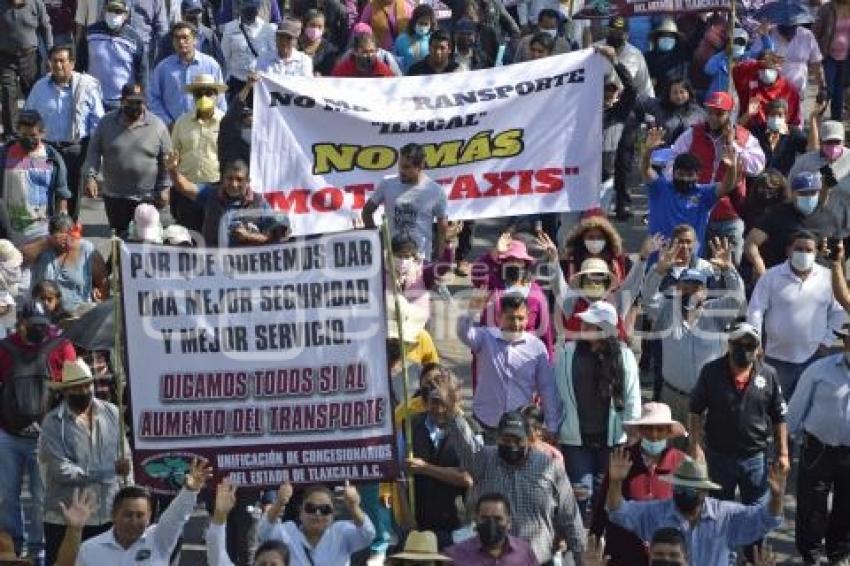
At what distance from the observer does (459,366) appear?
18.9m

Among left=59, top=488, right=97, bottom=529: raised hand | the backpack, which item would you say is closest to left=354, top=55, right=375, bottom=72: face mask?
the backpack

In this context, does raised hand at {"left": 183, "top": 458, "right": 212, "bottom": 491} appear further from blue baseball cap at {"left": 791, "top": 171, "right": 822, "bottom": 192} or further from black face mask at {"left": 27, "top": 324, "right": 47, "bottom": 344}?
blue baseball cap at {"left": 791, "top": 171, "right": 822, "bottom": 192}

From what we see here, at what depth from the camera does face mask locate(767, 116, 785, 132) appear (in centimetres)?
2095

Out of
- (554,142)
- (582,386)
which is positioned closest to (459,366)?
(554,142)

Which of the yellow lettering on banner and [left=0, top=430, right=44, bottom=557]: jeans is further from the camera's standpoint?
the yellow lettering on banner

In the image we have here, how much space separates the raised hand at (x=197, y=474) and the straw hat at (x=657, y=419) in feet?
7.80

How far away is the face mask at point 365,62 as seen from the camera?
2136cm

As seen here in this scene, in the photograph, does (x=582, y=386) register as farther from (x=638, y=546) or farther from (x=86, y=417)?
(x=86, y=417)

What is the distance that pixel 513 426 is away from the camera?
14234mm

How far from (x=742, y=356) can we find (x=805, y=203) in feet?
10.1

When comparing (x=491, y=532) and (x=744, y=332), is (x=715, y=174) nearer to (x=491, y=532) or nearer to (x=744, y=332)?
(x=744, y=332)

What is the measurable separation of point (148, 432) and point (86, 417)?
106 cm

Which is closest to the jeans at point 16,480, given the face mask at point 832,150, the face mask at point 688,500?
the face mask at point 688,500

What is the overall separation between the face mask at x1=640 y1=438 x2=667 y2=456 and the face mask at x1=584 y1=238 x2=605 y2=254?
8.26ft
